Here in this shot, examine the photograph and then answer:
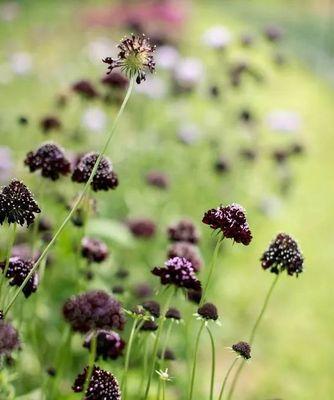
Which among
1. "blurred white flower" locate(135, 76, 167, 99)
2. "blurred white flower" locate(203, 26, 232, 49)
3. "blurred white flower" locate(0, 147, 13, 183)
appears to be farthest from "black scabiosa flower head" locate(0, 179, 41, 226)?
"blurred white flower" locate(135, 76, 167, 99)

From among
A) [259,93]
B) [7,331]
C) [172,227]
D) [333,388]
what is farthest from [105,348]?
[259,93]

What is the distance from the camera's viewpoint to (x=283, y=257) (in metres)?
1.86

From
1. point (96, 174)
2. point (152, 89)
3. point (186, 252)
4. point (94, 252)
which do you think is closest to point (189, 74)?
point (152, 89)

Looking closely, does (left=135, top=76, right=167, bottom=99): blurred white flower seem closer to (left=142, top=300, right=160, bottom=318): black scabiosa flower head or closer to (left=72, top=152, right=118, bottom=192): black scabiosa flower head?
(left=72, top=152, right=118, bottom=192): black scabiosa flower head

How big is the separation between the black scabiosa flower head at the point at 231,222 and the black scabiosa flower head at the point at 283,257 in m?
0.23

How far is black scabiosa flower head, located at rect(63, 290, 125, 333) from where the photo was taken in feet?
5.51

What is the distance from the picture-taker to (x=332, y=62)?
472 inches

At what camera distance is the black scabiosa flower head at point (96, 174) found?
1.92 metres

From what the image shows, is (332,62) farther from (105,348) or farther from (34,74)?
(105,348)

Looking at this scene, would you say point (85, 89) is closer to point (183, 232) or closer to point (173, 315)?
point (183, 232)

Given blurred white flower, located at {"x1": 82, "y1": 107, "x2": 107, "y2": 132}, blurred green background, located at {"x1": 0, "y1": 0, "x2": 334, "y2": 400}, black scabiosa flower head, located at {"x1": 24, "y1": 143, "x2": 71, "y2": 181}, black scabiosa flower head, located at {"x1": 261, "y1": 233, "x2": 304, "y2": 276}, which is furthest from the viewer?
blurred white flower, located at {"x1": 82, "y1": 107, "x2": 107, "y2": 132}

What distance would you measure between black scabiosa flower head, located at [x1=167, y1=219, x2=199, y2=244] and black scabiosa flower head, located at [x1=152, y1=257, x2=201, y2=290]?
0.97 m

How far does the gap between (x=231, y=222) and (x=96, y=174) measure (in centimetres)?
A: 41

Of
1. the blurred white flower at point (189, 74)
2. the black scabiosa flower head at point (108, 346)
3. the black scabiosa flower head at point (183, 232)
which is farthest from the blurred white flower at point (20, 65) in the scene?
the black scabiosa flower head at point (108, 346)
